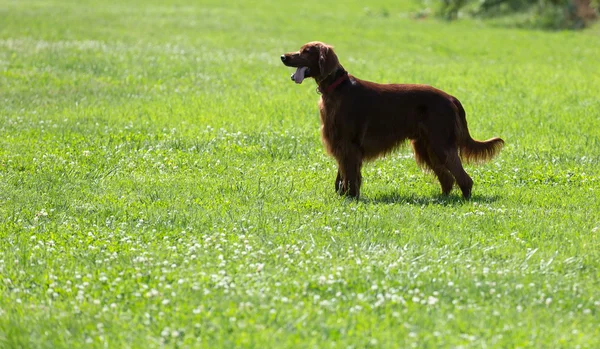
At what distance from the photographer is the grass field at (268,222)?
5.12m

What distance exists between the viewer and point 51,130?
11234 millimetres

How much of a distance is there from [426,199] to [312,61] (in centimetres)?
161

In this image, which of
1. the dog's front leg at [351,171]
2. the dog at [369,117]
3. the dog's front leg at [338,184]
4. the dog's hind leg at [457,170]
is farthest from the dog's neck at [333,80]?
the dog's hind leg at [457,170]

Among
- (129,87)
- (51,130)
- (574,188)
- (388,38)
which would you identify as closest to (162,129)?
(51,130)

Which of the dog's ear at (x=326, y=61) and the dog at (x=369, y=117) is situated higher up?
the dog's ear at (x=326, y=61)

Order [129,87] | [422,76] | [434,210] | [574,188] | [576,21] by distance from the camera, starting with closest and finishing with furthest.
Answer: [434,210], [574,188], [129,87], [422,76], [576,21]

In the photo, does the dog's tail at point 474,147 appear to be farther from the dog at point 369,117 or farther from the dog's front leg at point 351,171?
the dog's front leg at point 351,171

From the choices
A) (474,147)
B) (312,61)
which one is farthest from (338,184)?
(474,147)

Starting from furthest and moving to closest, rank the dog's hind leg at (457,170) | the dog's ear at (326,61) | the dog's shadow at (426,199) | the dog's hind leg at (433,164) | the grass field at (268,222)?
the dog's hind leg at (433,164) → the dog's hind leg at (457,170) → the dog's shadow at (426,199) → the dog's ear at (326,61) → the grass field at (268,222)

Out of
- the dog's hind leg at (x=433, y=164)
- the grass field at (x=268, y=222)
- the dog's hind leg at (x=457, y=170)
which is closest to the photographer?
the grass field at (x=268, y=222)

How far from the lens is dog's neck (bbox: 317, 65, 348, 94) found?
8.04 m

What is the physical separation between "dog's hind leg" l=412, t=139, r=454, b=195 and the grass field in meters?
0.16

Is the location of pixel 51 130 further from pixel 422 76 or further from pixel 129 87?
pixel 422 76

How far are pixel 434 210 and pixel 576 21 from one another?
2253 centimetres
